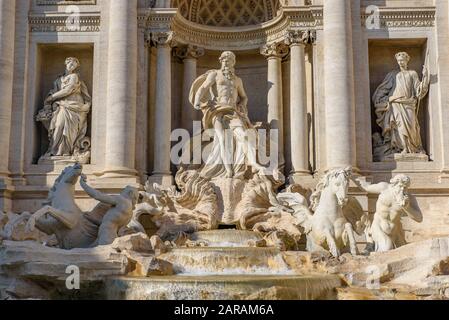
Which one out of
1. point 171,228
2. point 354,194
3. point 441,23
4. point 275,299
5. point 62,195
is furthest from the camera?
point 441,23

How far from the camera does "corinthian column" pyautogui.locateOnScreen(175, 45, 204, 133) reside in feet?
63.7

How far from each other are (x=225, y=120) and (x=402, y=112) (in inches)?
193

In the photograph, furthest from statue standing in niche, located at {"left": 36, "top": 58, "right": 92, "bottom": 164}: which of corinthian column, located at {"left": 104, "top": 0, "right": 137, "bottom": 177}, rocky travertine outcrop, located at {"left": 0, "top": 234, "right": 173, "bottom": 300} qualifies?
rocky travertine outcrop, located at {"left": 0, "top": 234, "right": 173, "bottom": 300}

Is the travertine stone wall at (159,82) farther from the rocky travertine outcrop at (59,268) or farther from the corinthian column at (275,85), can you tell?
the rocky travertine outcrop at (59,268)

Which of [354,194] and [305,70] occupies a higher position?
[305,70]

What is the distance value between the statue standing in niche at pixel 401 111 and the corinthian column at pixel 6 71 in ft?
33.5

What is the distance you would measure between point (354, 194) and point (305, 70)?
4031mm

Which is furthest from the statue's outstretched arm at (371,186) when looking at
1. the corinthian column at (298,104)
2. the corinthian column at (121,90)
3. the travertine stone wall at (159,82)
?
the corinthian column at (121,90)

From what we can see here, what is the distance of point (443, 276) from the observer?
1128 centimetres

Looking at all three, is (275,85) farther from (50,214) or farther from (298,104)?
(50,214)

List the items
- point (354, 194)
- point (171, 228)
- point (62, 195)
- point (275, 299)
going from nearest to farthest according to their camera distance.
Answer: point (275, 299) < point (62, 195) < point (171, 228) < point (354, 194)
